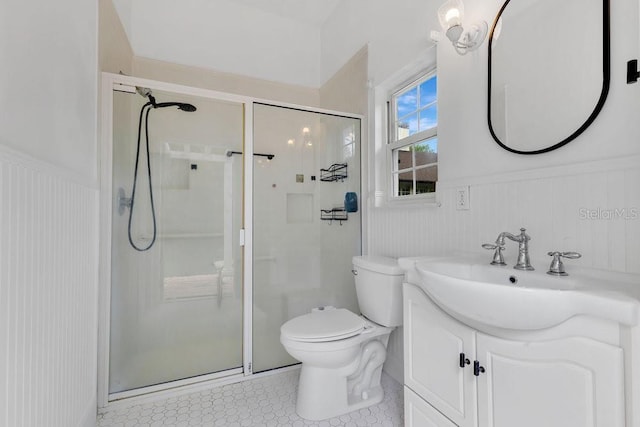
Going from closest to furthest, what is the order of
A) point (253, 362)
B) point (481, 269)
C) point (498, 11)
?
1. point (481, 269)
2. point (498, 11)
3. point (253, 362)

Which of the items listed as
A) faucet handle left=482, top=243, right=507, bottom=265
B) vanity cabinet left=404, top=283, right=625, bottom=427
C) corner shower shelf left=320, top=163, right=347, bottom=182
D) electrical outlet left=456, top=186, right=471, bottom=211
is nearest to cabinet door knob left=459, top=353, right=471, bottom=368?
vanity cabinet left=404, top=283, right=625, bottom=427

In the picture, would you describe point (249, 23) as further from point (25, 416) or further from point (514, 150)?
point (25, 416)

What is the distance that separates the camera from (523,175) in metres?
1.11

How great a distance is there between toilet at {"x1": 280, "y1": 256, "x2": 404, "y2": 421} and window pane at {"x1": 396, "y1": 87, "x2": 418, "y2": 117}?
38.1 inches

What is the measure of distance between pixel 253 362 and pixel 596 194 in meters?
1.95

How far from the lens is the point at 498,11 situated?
3.93ft

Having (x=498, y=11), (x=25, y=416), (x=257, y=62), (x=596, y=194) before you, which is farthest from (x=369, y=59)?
(x=25, y=416)

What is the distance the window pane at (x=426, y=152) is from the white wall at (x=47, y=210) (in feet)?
5.50

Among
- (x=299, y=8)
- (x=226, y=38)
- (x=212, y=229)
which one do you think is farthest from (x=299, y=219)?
(x=299, y=8)

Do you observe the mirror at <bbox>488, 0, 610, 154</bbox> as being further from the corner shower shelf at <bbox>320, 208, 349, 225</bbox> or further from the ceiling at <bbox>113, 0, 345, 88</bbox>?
the ceiling at <bbox>113, 0, 345, 88</bbox>

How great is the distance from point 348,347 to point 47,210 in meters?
1.32

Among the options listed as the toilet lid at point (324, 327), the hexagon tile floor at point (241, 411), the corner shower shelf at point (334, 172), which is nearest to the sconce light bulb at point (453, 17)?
the corner shower shelf at point (334, 172)

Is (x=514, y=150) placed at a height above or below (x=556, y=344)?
above

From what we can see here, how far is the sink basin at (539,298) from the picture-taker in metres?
0.67
